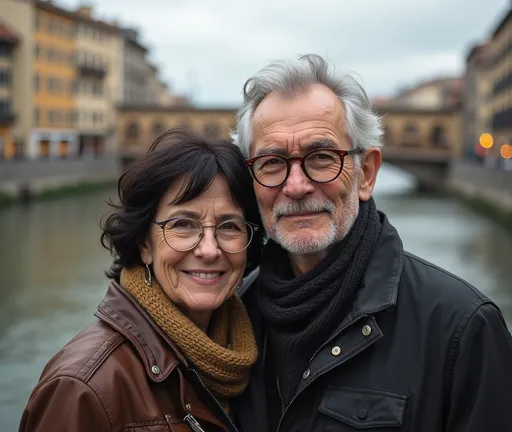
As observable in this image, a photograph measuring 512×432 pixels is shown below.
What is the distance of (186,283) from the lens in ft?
6.46

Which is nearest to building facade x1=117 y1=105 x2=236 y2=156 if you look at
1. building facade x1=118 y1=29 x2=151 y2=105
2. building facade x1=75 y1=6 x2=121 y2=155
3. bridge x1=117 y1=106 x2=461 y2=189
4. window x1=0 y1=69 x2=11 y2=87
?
bridge x1=117 y1=106 x2=461 y2=189

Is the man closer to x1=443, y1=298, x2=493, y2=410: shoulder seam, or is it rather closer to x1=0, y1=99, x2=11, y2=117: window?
x1=443, y1=298, x2=493, y2=410: shoulder seam

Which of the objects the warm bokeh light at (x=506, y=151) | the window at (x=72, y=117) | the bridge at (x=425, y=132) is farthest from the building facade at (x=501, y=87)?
the window at (x=72, y=117)

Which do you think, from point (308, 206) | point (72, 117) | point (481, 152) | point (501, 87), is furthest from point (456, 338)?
point (72, 117)

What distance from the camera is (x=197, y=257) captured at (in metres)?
1.97

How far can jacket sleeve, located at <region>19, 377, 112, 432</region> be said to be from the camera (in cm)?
160

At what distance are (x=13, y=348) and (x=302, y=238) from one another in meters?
7.86

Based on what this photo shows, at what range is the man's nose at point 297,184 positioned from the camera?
187cm

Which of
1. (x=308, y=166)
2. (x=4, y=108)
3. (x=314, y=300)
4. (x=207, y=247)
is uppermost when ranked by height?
(x=4, y=108)

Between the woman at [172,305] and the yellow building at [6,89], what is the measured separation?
34.0m

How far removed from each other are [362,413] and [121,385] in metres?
0.55

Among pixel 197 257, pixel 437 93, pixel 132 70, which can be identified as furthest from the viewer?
pixel 437 93

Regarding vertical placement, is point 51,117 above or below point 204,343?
above

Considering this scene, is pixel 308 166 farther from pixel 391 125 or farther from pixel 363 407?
pixel 391 125
